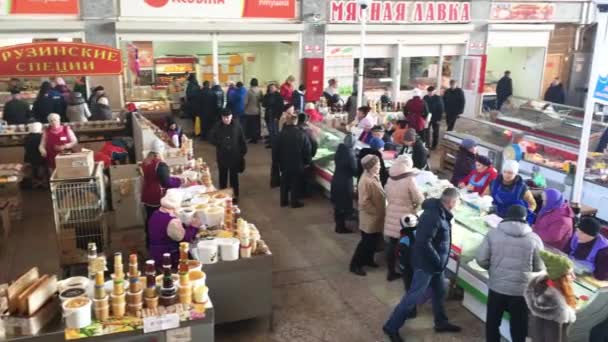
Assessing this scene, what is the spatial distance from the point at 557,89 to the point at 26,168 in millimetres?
14543

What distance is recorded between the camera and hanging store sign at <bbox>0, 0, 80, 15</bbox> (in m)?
12.7

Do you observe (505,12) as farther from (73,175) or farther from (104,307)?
(104,307)

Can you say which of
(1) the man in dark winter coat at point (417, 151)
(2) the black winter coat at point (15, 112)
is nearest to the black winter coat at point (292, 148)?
(1) the man in dark winter coat at point (417, 151)

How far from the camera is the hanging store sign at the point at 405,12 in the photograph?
15766 millimetres

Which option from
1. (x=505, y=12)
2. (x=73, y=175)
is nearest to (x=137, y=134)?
(x=73, y=175)

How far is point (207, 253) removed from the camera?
17.6 feet

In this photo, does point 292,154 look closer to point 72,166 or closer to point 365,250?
point 365,250

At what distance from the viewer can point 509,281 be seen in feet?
16.5

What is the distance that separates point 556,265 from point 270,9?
1205 cm

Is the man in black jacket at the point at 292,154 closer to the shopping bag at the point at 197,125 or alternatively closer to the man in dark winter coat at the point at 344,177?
the man in dark winter coat at the point at 344,177

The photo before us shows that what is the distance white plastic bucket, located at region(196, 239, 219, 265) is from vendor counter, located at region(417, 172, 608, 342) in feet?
9.11

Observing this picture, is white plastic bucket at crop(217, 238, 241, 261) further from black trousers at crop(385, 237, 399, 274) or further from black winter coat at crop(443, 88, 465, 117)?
black winter coat at crop(443, 88, 465, 117)

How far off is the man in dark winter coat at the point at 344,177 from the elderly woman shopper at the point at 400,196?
1471mm

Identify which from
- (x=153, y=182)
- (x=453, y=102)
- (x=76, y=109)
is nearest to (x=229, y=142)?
(x=153, y=182)
